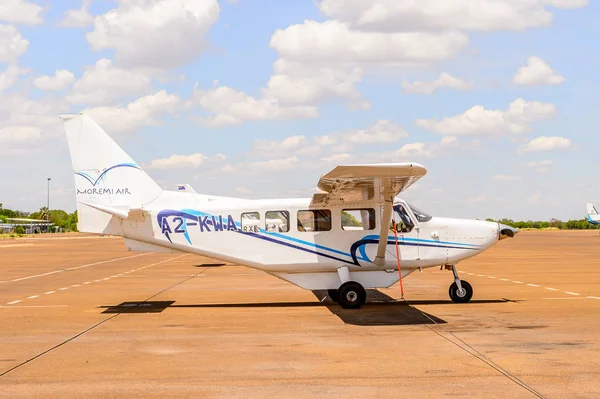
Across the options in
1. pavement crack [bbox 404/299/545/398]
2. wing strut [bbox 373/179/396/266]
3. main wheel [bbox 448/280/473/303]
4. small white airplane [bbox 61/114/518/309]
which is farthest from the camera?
main wheel [bbox 448/280/473/303]

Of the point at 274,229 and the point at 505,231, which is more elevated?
the point at 274,229

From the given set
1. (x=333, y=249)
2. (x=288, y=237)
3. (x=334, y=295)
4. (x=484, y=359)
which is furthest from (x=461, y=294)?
(x=484, y=359)

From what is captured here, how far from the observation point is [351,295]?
15703mm

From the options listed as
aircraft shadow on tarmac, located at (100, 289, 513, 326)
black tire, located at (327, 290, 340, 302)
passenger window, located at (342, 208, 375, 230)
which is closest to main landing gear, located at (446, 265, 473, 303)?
aircraft shadow on tarmac, located at (100, 289, 513, 326)

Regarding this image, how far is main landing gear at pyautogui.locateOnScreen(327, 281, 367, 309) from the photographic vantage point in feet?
51.4

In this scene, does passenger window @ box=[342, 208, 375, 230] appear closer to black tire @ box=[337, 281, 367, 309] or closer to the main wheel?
black tire @ box=[337, 281, 367, 309]

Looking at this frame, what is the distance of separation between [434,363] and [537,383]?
59.8 inches

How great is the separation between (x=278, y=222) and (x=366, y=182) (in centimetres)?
263

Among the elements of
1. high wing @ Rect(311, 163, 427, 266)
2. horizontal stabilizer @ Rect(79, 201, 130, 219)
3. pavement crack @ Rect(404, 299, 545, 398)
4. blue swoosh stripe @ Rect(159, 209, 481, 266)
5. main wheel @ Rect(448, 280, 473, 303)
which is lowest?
pavement crack @ Rect(404, 299, 545, 398)

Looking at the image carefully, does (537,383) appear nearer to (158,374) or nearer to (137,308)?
(158,374)

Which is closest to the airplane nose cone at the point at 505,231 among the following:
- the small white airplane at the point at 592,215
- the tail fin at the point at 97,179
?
the tail fin at the point at 97,179

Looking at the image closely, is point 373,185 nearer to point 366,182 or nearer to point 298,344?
point 366,182

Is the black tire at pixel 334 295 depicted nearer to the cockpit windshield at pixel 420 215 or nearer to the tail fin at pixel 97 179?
the cockpit windshield at pixel 420 215

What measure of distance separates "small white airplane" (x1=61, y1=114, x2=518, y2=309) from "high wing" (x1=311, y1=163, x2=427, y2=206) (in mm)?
117
